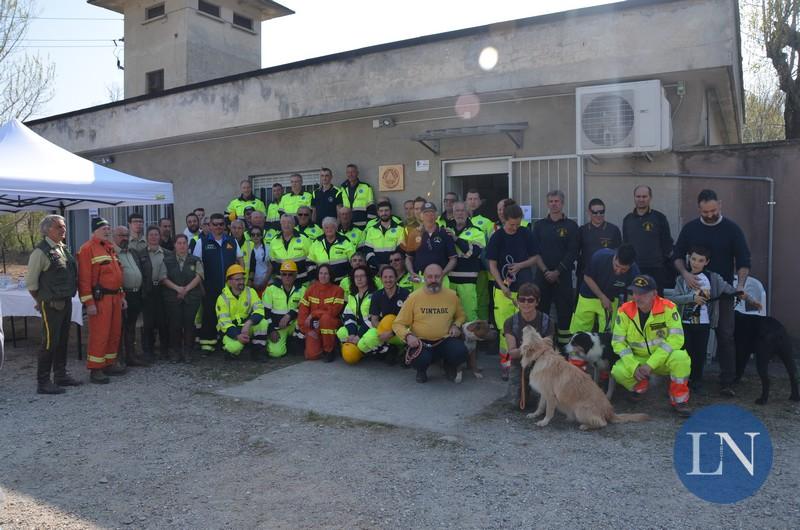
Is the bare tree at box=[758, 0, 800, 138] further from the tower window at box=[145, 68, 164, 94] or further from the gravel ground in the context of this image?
the tower window at box=[145, 68, 164, 94]

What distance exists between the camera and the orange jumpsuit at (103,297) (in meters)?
7.05

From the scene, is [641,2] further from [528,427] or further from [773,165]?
[528,427]

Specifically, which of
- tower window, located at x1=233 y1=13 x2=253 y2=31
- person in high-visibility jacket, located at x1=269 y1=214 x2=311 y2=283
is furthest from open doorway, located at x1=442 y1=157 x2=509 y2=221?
tower window, located at x1=233 y1=13 x2=253 y2=31

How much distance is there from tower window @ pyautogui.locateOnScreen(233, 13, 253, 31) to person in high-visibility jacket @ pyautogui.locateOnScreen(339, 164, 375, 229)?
42.7 feet

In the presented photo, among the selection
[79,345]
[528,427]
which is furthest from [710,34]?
[79,345]

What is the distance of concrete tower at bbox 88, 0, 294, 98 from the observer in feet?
61.9

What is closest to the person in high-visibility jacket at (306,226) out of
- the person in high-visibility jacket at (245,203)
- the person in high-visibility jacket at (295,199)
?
the person in high-visibility jacket at (295,199)

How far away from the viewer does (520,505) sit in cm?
393

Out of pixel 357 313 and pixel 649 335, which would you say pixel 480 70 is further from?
pixel 649 335

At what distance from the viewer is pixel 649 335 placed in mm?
5637

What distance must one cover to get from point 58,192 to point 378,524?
21.9 ft

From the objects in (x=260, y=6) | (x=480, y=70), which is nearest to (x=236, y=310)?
(x=480, y=70)

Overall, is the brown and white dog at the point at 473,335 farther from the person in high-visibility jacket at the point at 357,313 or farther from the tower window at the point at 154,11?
the tower window at the point at 154,11

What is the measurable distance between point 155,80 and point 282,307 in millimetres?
A: 14380
